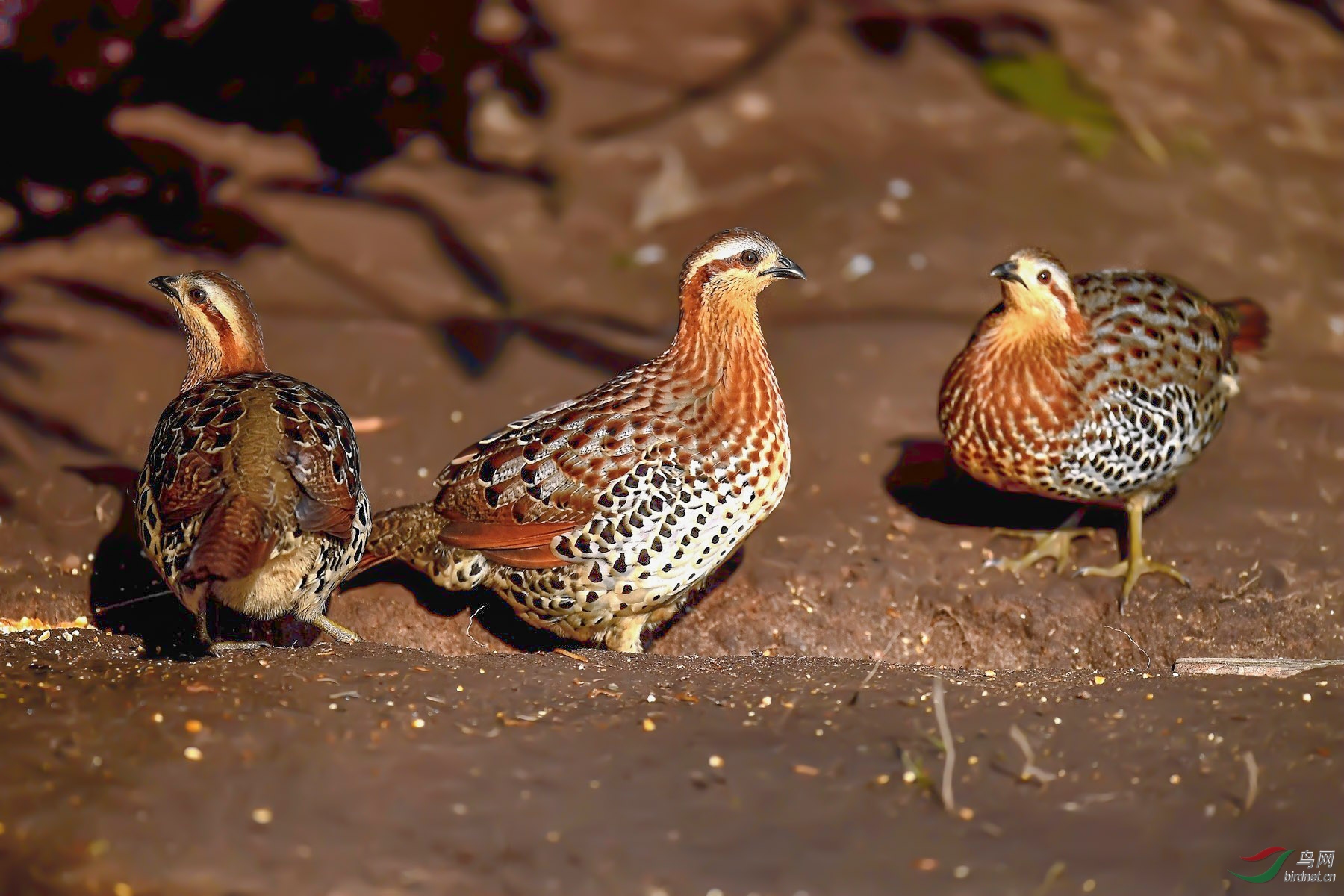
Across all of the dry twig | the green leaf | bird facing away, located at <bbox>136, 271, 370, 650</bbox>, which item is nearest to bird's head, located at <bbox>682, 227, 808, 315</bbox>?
bird facing away, located at <bbox>136, 271, 370, 650</bbox>

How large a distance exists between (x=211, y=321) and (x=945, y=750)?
3.42m

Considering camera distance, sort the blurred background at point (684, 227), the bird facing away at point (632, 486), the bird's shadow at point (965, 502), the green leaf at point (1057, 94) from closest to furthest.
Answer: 1. the bird facing away at point (632, 486)
2. the blurred background at point (684, 227)
3. the bird's shadow at point (965, 502)
4. the green leaf at point (1057, 94)

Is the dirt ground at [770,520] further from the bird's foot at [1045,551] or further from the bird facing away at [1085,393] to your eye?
the bird facing away at [1085,393]

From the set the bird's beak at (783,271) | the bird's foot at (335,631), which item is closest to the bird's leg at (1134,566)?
the bird's beak at (783,271)

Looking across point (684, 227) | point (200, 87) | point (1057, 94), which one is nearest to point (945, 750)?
point (684, 227)

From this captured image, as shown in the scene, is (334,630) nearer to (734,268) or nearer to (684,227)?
(734,268)

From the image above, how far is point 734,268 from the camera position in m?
5.14

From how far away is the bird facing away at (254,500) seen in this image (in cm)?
438

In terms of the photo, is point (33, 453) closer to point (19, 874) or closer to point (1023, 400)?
point (19, 874)

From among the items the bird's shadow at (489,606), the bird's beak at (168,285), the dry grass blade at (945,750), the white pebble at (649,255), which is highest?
the bird's beak at (168,285)

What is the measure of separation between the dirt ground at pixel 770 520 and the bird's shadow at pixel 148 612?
0.08ft

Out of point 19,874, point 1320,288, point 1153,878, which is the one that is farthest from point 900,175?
point 19,874

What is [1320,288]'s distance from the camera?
303 inches

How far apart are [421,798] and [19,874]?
3.07ft
